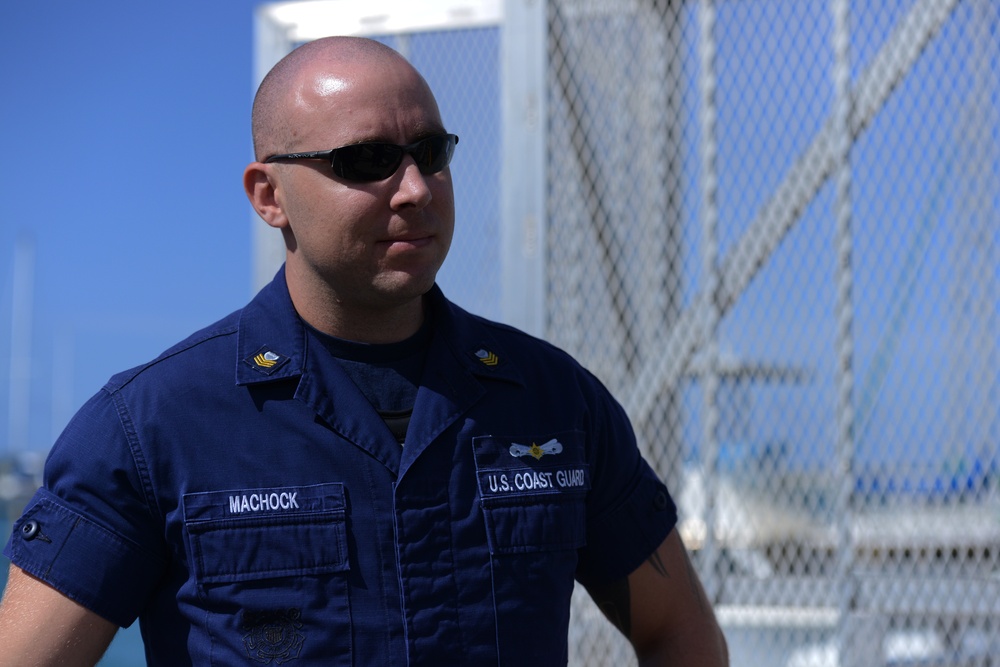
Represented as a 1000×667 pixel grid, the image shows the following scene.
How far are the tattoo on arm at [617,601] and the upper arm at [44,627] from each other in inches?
31.4

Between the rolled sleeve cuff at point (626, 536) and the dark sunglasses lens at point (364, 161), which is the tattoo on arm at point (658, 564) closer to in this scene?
the rolled sleeve cuff at point (626, 536)

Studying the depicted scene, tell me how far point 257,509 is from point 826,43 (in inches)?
98.8

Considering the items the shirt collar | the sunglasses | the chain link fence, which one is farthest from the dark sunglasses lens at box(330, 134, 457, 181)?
the chain link fence

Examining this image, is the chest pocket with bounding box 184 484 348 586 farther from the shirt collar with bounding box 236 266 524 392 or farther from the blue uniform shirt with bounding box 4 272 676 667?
the shirt collar with bounding box 236 266 524 392

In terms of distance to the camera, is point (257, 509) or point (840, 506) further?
point (840, 506)

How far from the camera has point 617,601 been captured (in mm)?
1875

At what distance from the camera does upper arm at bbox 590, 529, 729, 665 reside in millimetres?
1851

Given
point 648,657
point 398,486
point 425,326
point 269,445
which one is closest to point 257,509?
point 269,445

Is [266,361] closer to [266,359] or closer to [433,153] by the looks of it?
[266,359]

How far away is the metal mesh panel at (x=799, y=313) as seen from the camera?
129 inches

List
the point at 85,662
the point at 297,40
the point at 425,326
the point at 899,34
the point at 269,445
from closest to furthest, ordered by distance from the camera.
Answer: the point at 85,662
the point at 269,445
the point at 425,326
the point at 899,34
the point at 297,40

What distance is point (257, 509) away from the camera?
1570mm

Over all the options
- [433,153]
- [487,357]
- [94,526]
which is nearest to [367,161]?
[433,153]

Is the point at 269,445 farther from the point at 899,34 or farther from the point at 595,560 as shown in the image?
the point at 899,34
